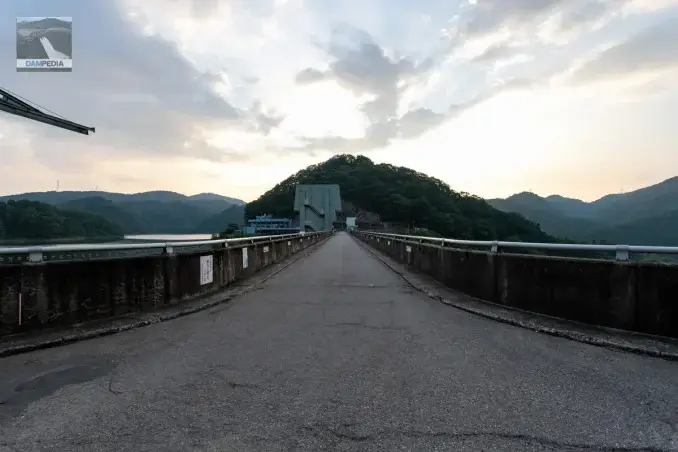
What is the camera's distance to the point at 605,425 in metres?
3.41

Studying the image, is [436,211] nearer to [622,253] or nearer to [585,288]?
[585,288]

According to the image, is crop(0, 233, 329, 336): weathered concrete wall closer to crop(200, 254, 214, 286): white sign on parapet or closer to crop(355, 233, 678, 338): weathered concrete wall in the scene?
crop(200, 254, 214, 286): white sign on parapet

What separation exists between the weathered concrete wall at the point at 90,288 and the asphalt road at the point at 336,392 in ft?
3.23

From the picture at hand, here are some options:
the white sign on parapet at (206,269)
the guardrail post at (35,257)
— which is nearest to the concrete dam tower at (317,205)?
the white sign on parapet at (206,269)

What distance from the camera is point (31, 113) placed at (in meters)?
49.5

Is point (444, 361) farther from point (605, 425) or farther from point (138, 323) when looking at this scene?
point (138, 323)

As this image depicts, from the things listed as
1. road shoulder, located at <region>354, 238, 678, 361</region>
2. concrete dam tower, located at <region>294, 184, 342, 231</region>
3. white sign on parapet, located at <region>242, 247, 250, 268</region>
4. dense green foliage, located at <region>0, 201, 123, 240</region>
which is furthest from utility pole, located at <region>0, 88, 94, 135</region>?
concrete dam tower, located at <region>294, 184, 342, 231</region>

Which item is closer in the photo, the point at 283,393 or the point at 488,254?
the point at 283,393

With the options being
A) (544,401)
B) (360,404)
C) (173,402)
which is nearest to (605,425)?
(544,401)

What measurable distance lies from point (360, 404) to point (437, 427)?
730 mm

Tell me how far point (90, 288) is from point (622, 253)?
808 cm

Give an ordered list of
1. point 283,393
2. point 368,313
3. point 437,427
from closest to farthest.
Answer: point 437,427
point 283,393
point 368,313

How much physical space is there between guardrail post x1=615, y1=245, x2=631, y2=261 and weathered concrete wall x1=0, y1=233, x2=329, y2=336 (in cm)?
773

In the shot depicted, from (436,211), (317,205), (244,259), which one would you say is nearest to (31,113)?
(244,259)
